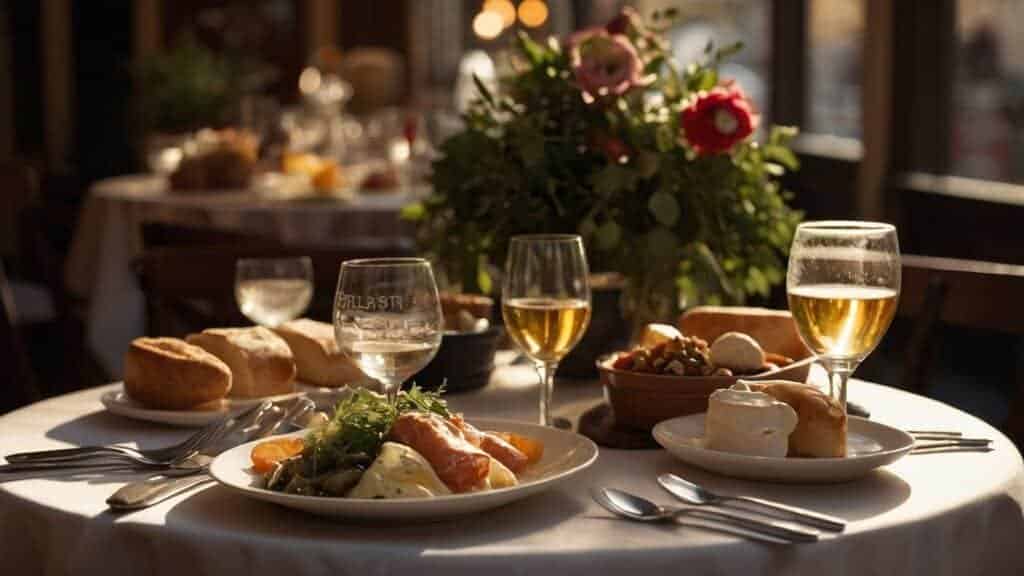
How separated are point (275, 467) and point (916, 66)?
14.1 feet

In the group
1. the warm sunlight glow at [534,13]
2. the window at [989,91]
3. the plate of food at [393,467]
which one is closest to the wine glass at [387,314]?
the plate of food at [393,467]

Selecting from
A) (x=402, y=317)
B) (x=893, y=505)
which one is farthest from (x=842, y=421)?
(x=402, y=317)

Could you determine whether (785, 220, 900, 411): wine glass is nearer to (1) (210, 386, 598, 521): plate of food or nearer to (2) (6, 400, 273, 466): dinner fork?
(1) (210, 386, 598, 521): plate of food

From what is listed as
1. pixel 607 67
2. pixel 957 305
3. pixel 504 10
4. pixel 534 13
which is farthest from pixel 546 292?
pixel 504 10

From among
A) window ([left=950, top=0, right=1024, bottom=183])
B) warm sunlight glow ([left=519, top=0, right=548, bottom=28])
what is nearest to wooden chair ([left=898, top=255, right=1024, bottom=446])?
window ([left=950, top=0, right=1024, bottom=183])

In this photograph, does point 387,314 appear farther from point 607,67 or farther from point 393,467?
point 607,67

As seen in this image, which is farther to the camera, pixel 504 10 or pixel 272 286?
pixel 504 10

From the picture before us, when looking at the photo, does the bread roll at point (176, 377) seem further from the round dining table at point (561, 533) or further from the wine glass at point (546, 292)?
the wine glass at point (546, 292)

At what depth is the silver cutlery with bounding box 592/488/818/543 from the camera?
4.26 ft

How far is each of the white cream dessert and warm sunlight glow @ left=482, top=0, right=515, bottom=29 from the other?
7959mm

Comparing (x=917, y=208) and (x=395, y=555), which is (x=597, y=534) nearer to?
(x=395, y=555)

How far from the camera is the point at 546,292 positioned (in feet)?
5.56

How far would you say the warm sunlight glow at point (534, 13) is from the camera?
918 centimetres

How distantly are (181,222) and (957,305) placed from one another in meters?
3.23
